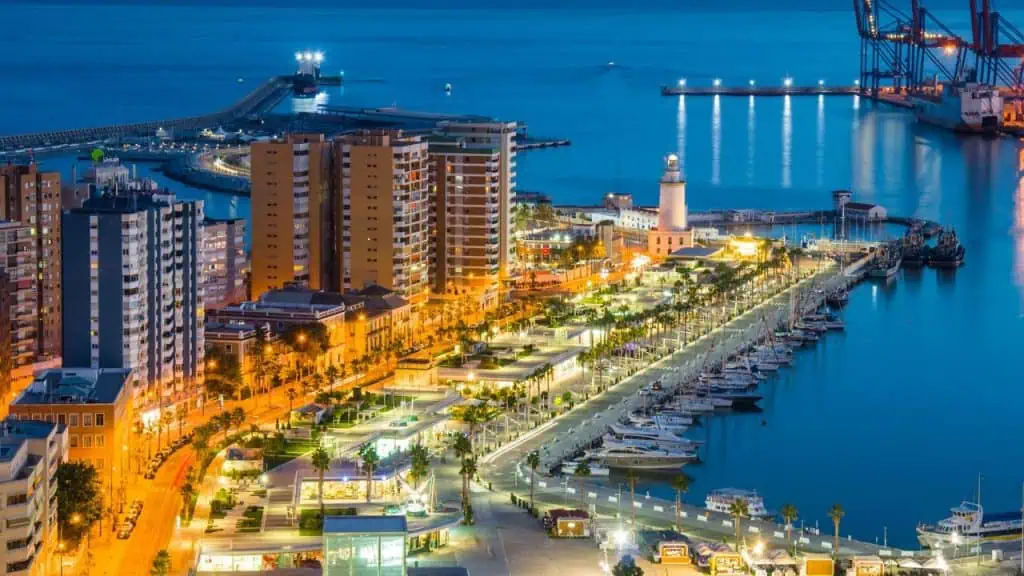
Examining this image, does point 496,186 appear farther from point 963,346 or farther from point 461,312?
point 963,346

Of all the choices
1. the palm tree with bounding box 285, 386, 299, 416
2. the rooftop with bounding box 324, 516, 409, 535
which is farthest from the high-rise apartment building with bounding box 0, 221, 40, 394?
the rooftop with bounding box 324, 516, 409, 535

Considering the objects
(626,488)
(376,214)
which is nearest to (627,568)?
(626,488)

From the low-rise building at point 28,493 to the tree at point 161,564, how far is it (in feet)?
2.21

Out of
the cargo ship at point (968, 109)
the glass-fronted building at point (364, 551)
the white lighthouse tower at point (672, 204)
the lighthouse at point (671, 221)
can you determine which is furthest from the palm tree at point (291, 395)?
the cargo ship at point (968, 109)

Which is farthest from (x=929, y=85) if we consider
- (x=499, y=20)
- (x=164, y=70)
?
(x=499, y=20)

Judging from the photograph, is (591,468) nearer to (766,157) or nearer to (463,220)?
(463,220)

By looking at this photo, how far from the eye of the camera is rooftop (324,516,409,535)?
1195cm

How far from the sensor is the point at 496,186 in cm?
2539

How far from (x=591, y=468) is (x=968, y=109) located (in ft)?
118

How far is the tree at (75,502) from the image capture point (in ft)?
44.9

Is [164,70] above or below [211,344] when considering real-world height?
above

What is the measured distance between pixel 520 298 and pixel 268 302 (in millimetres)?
4405

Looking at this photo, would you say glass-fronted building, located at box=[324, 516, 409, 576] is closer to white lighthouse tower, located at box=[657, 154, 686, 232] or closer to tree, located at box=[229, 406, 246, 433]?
tree, located at box=[229, 406, 246, 433]

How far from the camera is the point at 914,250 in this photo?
3095 centimetres
